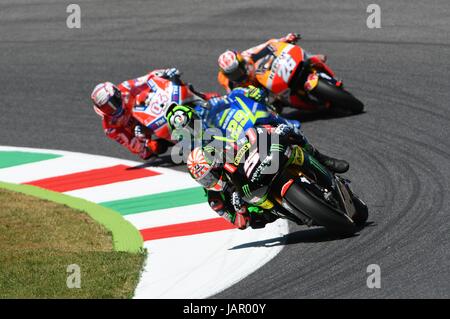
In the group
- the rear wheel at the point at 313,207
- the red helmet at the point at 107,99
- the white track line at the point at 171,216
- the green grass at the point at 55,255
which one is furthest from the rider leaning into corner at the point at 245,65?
the rear wheel at the point at 313,207

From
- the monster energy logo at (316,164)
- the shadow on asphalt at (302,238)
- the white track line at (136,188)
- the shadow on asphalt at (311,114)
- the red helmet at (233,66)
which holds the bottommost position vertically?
the white track line at (136,188)

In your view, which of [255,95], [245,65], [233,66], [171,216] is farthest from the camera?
[245,65]

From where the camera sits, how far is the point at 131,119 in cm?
1455

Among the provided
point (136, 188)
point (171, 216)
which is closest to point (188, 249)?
point (171, 216)

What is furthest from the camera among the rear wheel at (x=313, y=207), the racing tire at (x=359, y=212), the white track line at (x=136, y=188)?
the white track line at (x=136, y=188)

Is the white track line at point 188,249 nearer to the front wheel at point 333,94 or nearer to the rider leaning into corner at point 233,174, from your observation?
the rider leaning into corner at point 233,174

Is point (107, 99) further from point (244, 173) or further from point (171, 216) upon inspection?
point (244, 173)

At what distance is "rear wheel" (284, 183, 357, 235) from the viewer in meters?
9.87

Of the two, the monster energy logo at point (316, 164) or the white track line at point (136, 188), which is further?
the white track line at point (136, 188)

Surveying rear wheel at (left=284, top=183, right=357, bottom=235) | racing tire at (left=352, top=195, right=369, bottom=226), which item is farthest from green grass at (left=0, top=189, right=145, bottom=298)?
racing tire at (left=352, top=195, right=369, bottom=226)

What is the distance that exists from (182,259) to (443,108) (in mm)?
5397

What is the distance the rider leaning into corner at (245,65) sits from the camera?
14727mm

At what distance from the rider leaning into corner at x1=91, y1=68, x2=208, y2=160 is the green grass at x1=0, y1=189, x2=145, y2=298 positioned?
1.72 metres

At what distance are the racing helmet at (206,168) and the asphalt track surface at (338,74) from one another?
3.15 ft
